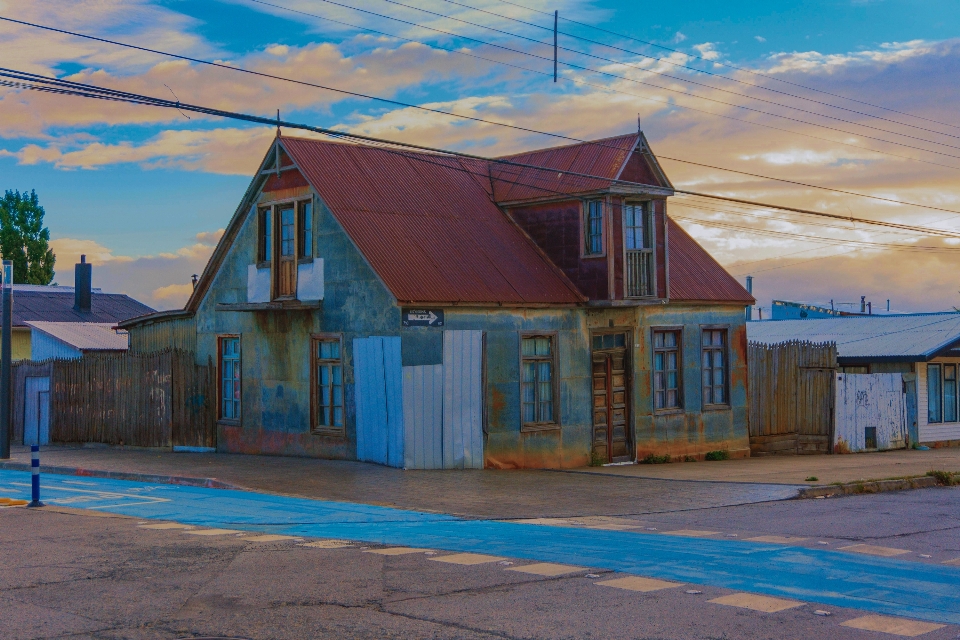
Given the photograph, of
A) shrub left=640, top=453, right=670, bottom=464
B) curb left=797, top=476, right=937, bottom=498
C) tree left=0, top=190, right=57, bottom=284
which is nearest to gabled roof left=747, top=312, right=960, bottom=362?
shrub left=640, top=453, right=670, bottom=464

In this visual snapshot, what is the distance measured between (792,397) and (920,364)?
18.2ft

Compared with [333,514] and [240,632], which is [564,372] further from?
[240,632]

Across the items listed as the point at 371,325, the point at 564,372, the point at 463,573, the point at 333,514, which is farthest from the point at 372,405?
the point at 463,573

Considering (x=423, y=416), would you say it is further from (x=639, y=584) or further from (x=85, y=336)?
(x=85, y=336)

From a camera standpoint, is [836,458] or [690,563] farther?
[836,458]

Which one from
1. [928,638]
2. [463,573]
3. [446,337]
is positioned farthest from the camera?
[446,337]

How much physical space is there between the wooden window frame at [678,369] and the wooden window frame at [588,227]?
2.33 metres

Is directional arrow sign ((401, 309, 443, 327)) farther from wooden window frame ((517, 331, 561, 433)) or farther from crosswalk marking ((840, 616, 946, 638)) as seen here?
crosswalk marking ((840, 616, 946, 638))

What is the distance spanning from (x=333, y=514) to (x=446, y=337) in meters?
6.16

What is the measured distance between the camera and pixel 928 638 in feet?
23.9

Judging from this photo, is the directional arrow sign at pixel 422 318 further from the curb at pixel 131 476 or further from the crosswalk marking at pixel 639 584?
the crosswalk marking at pixel 639 584

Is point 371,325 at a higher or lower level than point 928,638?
higher

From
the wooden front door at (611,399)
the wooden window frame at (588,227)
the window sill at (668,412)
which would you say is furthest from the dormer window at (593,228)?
the window sill at (668,412)

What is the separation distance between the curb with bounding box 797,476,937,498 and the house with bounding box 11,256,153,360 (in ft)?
100
